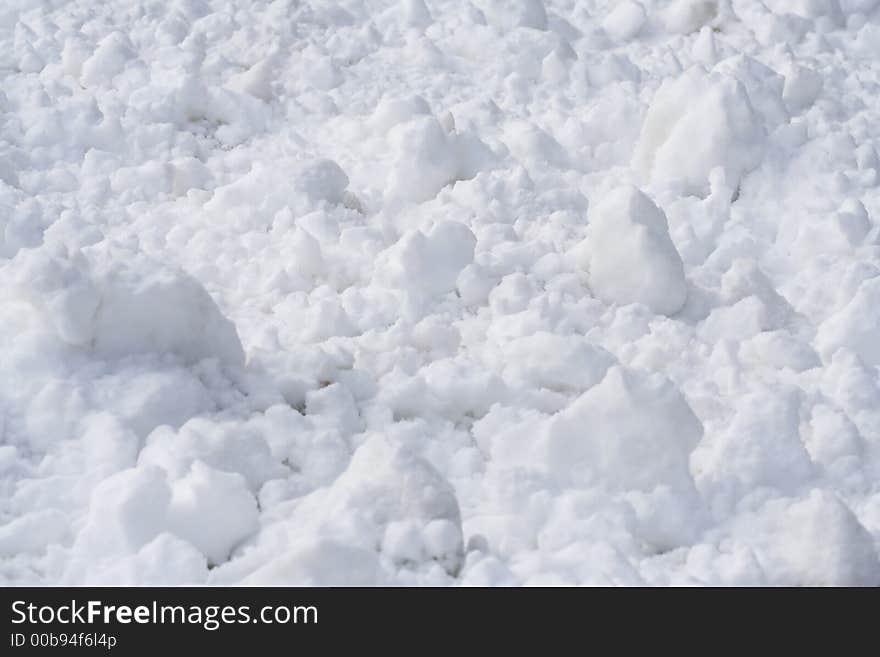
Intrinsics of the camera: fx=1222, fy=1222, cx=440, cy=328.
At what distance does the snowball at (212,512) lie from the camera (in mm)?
1582

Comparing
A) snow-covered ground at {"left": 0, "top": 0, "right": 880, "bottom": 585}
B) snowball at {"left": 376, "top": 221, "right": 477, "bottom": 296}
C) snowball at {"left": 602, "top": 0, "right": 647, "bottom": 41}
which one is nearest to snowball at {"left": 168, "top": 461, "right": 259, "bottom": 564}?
snow-covered ground at {"left": 0, "top": 0, "right": 880, "bottom": 585}

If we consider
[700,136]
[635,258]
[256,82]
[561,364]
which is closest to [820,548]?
[561,364]

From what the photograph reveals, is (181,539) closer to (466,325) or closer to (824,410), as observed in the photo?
(466,325)

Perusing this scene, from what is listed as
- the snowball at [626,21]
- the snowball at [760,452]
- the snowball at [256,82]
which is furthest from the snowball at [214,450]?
the snowball at [626,21]

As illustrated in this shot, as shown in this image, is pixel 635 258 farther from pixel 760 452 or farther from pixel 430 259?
pixel 760 452

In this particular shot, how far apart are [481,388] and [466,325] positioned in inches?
8.6

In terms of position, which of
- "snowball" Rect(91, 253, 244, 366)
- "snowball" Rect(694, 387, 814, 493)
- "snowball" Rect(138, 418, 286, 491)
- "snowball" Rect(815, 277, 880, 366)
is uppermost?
"snowball" Rect(91, 253, 244, 366)

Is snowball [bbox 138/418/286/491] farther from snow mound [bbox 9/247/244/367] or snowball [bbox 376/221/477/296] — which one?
snowball [bbox 376/221/477/296]

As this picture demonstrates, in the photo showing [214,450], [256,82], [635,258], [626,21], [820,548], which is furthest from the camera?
[626,21]

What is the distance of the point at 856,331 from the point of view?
204 centimetres

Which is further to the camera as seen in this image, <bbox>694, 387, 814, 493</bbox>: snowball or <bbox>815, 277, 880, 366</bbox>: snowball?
<bbox>815, 277, 880, 366</bbox>: snowball

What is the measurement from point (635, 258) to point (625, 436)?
499 millimetres

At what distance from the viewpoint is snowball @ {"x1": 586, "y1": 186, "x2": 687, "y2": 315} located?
2.13m
